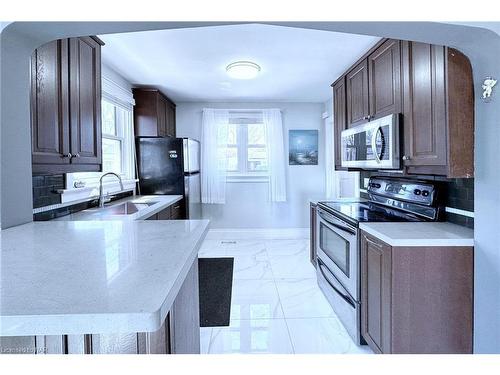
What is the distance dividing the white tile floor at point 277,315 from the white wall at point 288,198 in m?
1.11

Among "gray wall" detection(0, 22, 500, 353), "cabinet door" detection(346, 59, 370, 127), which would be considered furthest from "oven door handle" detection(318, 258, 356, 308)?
"cabinet door" detection(346, 59, 370, 127)

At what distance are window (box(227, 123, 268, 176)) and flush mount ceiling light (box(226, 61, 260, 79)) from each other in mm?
1744

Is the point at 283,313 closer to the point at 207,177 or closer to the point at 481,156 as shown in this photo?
the point at 481,156

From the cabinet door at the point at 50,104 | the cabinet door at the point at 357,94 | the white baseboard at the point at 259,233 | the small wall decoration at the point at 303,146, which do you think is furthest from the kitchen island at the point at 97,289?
the small wall decoration at the point at 303,146

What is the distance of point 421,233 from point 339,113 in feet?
6.15

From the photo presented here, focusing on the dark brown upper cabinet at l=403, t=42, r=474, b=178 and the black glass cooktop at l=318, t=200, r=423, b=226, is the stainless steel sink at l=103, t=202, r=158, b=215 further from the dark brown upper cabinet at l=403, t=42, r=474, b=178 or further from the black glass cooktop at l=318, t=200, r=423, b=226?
the dark brown upper cabinet at l=403, t=42, r=474, b=178

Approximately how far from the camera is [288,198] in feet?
16.5

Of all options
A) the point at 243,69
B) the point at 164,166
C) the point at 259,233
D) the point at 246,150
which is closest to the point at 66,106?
the point at 243,69

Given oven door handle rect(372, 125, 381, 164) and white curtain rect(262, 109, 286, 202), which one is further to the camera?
white curtain rect(262, 109, 286, 202)

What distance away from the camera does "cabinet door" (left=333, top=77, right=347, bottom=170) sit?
10.3 ft

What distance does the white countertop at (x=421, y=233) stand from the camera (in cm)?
155

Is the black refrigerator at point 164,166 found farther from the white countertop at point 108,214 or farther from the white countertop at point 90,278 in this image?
the white countertop at point 90,278

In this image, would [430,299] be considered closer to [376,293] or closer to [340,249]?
[376,293]
